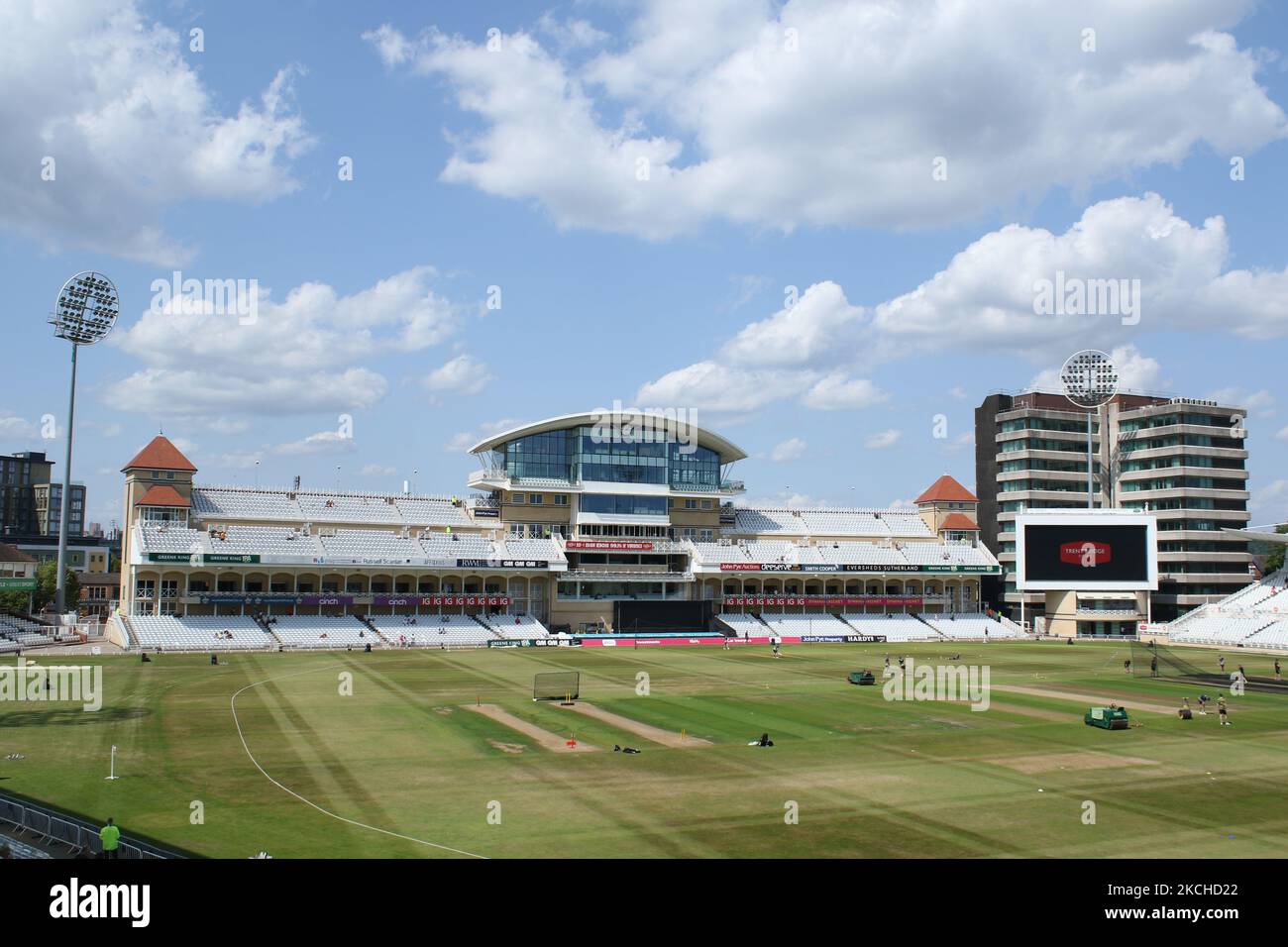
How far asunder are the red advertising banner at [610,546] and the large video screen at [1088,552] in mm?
44460

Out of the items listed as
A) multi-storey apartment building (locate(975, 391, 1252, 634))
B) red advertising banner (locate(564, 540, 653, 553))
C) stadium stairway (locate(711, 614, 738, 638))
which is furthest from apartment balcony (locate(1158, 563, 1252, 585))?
red advertising banner (locate(564, 540, 653, 553))

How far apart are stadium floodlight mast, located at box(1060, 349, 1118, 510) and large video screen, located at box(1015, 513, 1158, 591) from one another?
875 centimetres

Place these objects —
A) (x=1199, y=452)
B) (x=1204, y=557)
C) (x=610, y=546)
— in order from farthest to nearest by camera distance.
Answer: (x=1199, y=452) < (x=1204, y=557) < (x=610, y=546)

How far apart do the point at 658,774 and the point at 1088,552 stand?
93.2 m

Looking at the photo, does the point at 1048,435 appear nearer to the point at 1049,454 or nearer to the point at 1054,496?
the point at 1049,454

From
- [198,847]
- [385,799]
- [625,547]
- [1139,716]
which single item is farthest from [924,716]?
[625,547]

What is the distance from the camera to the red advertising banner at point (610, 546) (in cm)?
11062

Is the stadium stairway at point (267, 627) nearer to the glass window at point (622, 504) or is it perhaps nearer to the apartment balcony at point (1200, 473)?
the glass window at point (622, 504)

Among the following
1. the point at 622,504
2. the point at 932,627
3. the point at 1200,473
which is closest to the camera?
the point at 622,504

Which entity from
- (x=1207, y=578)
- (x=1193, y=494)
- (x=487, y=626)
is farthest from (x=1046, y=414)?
(x=487, y=626)

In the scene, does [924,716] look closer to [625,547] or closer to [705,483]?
[625,547]

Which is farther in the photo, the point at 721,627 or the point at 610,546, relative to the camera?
the point at 610,546

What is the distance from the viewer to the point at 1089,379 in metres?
123

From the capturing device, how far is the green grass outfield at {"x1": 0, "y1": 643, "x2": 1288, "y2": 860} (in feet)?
89.9
